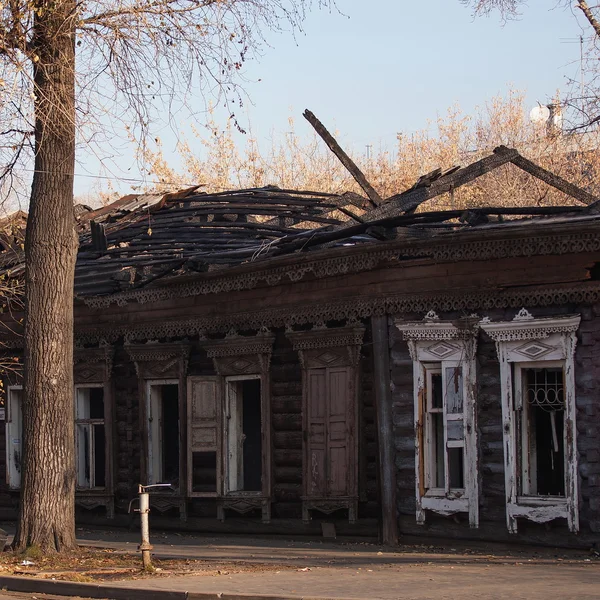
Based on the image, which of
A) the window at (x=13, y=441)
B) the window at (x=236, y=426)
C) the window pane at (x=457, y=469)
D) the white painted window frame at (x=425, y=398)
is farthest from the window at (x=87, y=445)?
the window pane at (x=457, y=469)

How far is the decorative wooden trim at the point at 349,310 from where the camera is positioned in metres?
13.3

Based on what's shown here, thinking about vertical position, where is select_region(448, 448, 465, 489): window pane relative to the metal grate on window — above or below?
below

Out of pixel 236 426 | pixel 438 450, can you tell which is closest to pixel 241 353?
pixel 236 426

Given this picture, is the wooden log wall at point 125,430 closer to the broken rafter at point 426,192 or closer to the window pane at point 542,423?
the broken rafter at point 426,192

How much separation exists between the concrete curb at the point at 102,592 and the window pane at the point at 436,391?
5305 millimetres

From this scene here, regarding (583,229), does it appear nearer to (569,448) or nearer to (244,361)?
(569,448)

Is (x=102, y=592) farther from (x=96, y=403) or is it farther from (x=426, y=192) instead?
(x=96, y=403)

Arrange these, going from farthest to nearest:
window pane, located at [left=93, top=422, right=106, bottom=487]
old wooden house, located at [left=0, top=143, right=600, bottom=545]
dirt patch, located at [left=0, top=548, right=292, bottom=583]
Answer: window pane, located at [left=93, top=422, right=106, bottom=487], old wooden house, located at [left=0, top=143, right=600, bottom=545], dirt patch, located at [left=0, top=548, right=292, bottom=583]

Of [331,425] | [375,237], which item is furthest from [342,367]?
[375,237]

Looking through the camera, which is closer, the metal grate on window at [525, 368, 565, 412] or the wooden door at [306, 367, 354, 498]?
the metal grate on window at [525, 368, 565, 412]

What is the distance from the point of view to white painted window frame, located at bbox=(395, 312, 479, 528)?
13.8 m

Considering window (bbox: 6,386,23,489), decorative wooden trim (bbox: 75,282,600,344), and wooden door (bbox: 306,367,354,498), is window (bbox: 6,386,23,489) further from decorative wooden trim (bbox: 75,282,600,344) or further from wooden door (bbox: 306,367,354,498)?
wooden door (bbox: 306,367,354,498)

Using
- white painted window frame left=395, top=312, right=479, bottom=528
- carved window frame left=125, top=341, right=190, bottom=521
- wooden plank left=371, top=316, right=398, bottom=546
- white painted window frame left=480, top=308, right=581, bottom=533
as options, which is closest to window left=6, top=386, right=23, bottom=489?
carved window frame left=125, top=341, right=190, bottom=521

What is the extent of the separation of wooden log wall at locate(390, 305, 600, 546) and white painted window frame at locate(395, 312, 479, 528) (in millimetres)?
96
